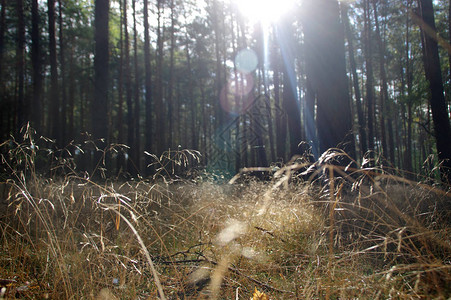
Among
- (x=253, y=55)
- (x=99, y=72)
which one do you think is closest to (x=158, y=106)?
(x=253, y=55)

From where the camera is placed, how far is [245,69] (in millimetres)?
22062

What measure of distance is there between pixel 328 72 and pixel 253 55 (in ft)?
54.4

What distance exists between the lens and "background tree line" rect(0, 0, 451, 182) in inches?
217

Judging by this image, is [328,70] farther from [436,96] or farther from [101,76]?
[101,76]

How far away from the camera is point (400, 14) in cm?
1617

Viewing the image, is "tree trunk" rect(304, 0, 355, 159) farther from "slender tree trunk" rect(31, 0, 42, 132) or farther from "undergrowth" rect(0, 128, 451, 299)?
"slender tree trunk" rect(31, 0, 42, 132)

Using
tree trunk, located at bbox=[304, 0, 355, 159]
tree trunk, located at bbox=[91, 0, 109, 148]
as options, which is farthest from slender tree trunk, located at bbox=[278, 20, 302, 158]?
tree trunk, located at bbox=[91, 0, 109, 148]

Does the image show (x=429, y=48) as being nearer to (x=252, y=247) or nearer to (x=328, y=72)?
(x=328, y=72)

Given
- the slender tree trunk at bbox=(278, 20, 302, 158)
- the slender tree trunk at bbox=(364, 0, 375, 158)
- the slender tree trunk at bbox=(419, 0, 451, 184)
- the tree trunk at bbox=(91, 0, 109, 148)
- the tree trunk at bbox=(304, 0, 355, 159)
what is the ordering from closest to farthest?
the tree trunk at bbox=(304, 0, 355, 159) < the slender tree trunk at bbox=(419, 0, 451, 184) < the tree trunk at bbox=(91, 0, 109, 148) < the slender tree trunk at bbox=(278, 20, 302, 158) < the slender tree trunk at bbox=(364, 0, 375, 158)

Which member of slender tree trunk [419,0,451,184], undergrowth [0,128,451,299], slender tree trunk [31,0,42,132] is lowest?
undergrowth [0,128,451,299]

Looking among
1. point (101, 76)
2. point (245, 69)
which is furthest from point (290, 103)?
point (245, 69)

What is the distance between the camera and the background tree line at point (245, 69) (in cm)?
550

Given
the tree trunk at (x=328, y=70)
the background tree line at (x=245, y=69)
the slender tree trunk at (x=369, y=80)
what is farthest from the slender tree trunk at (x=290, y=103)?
the tree trunk at (x=328, y=70)

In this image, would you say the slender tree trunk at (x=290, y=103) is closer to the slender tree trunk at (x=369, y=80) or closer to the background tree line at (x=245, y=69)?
the background tree line at (x=245, y=69)
